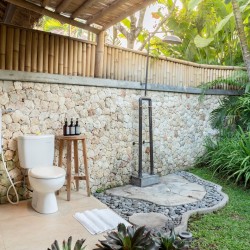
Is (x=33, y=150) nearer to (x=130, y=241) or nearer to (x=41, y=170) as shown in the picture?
(x=41, y=170)

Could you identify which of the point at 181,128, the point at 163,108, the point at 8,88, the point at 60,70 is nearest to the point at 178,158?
the point at 181,128

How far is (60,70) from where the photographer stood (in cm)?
346

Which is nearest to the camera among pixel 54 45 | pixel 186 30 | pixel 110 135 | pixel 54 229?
pixel 54 229

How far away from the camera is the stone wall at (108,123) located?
124 inches

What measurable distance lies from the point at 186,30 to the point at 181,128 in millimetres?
3283

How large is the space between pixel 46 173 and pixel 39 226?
0.55 meters

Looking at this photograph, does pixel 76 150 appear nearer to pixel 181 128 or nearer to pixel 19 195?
pixel 19 195

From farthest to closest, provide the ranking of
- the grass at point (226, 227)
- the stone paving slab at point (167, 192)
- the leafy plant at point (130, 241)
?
the stone paving slab at point (167, 192) < the grass at point (226, 227) < the leafy plant at point (130, 241)

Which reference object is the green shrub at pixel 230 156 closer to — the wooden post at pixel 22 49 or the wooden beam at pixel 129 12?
the wooden beam at pixel 129 12

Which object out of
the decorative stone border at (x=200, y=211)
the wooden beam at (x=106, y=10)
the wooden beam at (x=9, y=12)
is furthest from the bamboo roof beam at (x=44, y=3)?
the decorative stone border at (x=200, y=211)

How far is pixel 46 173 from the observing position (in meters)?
2.79

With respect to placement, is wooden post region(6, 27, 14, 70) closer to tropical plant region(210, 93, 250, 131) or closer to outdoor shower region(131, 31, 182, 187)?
outdoor shower region(131, 31, 182, 187)

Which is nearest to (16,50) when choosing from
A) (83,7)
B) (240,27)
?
(83,7)

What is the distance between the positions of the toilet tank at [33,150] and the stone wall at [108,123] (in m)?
0.20
